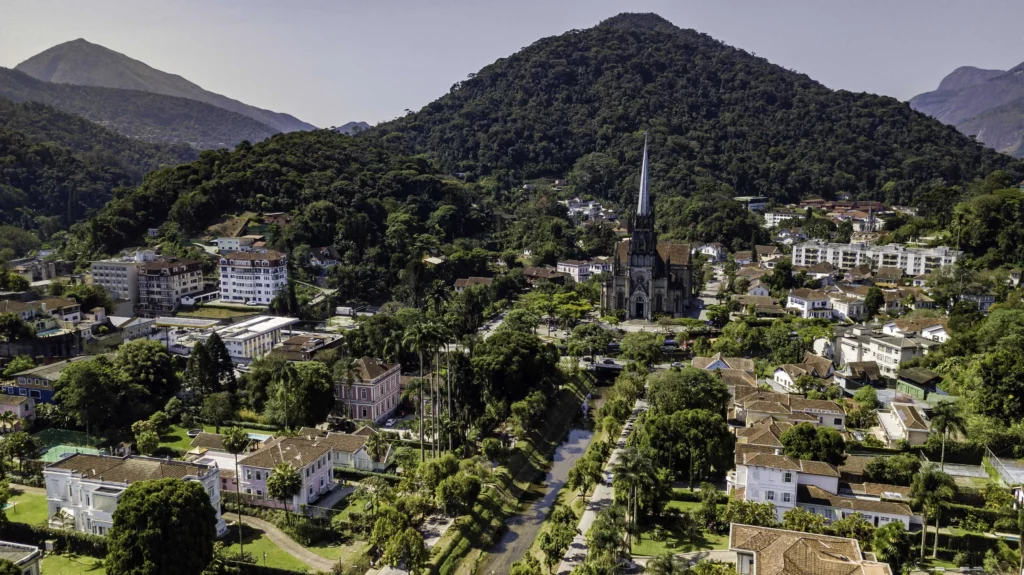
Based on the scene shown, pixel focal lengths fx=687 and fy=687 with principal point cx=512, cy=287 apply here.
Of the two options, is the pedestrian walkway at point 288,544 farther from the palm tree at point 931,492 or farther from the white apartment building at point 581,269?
the white apartment building at point 581,269

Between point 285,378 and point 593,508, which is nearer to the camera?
point 593,508

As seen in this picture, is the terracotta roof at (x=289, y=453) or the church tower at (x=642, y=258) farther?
the church tower at (x=642, y=258)

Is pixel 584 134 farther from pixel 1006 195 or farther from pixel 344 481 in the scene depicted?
pixel 344 481

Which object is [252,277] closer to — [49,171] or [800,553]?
[800,553]

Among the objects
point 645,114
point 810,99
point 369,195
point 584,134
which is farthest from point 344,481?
point 810,99

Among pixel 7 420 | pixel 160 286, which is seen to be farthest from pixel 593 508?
pixel 160 286

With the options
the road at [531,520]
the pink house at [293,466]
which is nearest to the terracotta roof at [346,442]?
the pink house at [293,466]

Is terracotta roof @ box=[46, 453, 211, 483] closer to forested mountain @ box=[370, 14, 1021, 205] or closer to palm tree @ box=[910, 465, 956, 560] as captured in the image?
palm tree @ box=[910, 465, 956, 560]
